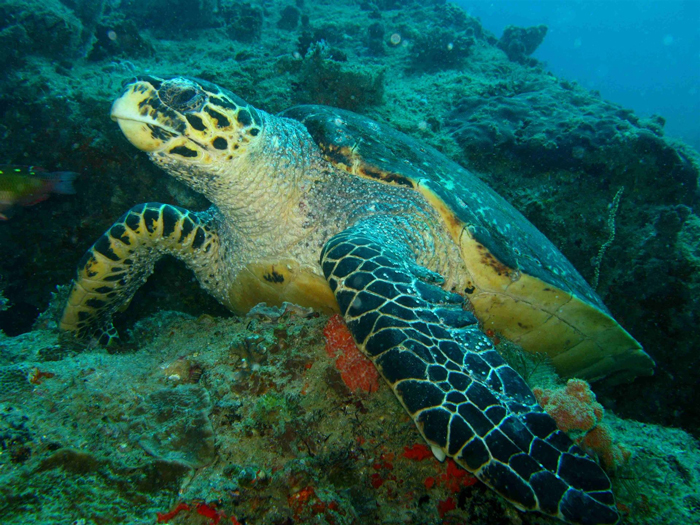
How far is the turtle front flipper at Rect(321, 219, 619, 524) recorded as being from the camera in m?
1.29

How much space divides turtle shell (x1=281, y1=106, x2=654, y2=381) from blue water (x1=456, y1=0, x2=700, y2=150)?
6567 centimetres

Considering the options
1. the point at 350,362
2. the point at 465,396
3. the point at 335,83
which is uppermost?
the point at 335,83

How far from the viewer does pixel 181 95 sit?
2348 millimetres

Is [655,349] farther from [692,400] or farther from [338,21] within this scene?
[338,21]

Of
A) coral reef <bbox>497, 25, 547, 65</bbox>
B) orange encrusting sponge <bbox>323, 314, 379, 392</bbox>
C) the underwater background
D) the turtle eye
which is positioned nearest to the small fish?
the underwater background

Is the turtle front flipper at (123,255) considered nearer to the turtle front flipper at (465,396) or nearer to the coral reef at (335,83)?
the turtle front flipper at (465,396)

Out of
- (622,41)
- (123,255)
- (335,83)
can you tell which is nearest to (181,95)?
(123,255)

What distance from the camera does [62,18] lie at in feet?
19.8

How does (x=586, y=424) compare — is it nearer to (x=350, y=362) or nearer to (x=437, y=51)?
(x=350, y=362)

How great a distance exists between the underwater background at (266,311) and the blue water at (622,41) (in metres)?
63.2

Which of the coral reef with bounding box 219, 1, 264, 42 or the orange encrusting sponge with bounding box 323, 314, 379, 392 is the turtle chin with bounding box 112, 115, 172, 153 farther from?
the coral reef with bounding box 219, 1, 264, 42

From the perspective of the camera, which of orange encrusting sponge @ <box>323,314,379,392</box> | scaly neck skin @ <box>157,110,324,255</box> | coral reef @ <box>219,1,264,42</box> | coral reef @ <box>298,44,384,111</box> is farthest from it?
coral reef @ <box>219,1,264,42</box>

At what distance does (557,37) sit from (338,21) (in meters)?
111

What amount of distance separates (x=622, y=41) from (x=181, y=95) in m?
129
